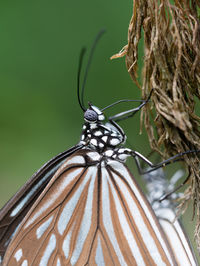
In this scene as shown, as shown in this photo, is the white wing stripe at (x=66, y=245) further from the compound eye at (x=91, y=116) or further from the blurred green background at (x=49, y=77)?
the blurred green background at (x=49, y=77)

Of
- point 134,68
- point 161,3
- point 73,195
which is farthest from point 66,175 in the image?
point 161,3

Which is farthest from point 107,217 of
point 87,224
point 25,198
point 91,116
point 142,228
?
point 91,116

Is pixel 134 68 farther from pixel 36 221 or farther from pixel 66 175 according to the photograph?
pixel 36 221

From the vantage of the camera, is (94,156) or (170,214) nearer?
(94,156)

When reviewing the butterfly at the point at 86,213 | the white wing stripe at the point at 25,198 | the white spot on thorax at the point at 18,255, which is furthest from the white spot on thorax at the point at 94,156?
the white spot on thorax at the point at 18,255

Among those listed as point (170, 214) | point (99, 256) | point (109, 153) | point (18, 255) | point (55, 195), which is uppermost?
point (109, 153)

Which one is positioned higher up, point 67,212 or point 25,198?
point 25,198

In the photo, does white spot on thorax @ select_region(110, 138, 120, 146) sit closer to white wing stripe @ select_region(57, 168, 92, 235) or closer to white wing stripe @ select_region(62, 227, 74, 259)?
white wing stripe @ select_region(57, 168, 92, 235)

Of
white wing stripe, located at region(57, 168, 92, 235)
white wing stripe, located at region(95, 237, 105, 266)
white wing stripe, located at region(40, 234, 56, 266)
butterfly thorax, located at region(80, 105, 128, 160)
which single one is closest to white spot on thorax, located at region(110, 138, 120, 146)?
butterfly thorax, located at region(80, 105, 128, 160)

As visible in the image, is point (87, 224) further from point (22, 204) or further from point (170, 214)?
point (170, 214)
